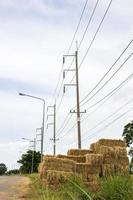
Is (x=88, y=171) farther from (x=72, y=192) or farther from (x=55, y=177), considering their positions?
(x=72, y=192)

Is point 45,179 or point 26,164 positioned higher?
point 26,164

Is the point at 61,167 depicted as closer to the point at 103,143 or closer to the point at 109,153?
the point at 109,153

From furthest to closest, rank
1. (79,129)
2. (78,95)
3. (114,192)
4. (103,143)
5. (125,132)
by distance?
(125,132)
(78,95)
(79,129)
(103,143)
(114,192)

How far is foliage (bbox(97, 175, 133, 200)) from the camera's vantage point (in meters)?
8.95

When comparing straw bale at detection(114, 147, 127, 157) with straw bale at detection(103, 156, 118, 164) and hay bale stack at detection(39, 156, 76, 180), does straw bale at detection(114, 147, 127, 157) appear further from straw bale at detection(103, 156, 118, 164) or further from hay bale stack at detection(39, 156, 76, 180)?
hay bale stack at detection(39, 156, 76, 180)

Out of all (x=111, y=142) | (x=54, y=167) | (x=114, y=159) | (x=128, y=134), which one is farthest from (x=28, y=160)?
(x=114, y=159)

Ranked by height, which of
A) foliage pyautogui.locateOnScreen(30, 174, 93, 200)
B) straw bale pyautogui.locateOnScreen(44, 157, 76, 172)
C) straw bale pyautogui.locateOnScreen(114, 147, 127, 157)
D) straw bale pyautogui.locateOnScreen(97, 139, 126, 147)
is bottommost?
foliage pyautogui.locateOnScreen(30, 174, 93, 200)

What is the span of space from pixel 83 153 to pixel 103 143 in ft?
9.67

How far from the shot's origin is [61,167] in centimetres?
2273

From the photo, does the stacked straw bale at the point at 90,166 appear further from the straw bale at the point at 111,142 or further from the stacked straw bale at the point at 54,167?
the straw bale at the point at 111,142

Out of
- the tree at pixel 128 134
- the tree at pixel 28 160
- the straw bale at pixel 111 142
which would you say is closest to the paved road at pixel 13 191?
the straw bale at pixel 111 142

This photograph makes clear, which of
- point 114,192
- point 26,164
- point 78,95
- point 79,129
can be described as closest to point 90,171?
point 114,192

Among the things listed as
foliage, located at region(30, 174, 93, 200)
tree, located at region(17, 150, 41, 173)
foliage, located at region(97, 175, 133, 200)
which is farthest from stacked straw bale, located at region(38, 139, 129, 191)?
tree, located at region(17, 150, 41, 173)

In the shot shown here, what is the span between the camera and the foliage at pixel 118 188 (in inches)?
352
